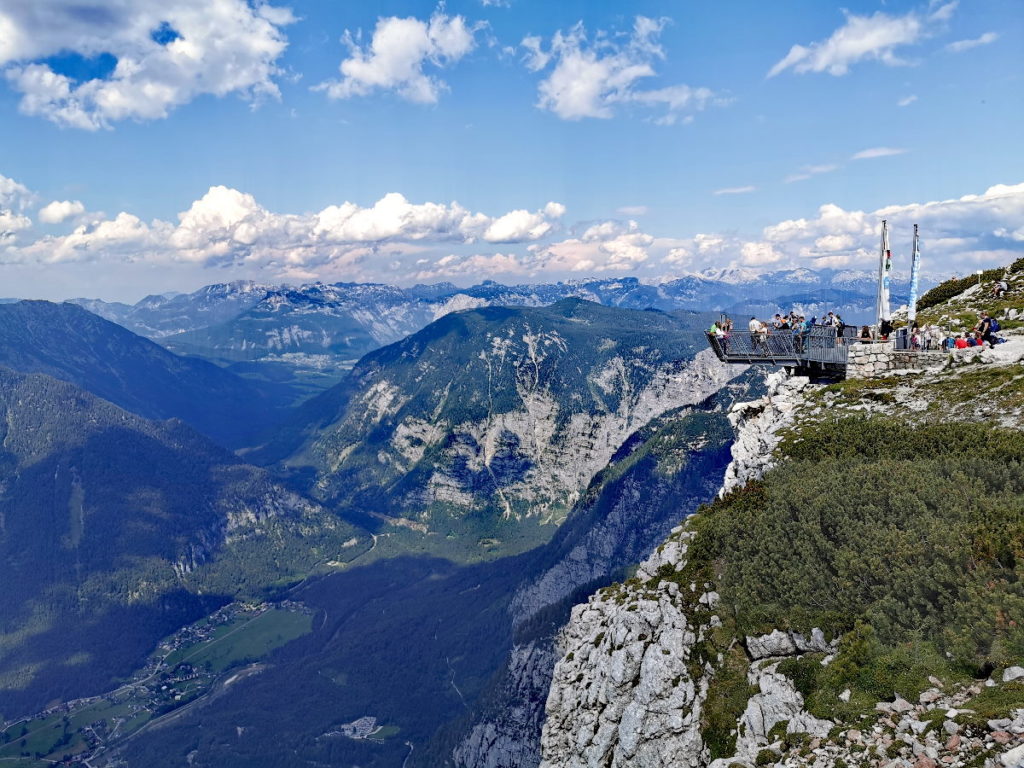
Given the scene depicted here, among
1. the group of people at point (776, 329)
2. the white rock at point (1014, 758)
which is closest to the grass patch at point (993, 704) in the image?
the white rock at point (1014, 758)

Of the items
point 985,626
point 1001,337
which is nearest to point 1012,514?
point 985,626

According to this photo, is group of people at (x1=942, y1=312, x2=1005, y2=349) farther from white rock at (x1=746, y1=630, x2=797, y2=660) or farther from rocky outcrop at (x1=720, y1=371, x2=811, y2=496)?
white rock at (x1=746, y1=630, x2=797, y2=660)

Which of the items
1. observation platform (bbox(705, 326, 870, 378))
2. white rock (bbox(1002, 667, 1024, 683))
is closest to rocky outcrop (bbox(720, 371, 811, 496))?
observation platform (bbox(705, 326, 870, 378))

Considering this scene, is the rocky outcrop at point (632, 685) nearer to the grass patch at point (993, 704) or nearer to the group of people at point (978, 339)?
the grass patch at point (993, 704)

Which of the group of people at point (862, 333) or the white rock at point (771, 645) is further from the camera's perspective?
the group of people at point (862, 333)

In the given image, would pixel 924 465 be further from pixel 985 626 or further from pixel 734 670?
pixel 734 670

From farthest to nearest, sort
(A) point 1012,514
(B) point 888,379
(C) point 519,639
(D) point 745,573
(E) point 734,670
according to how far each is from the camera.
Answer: (C) point 519,639
(B) point 888,379
(D) point 745,573
(E) point 734,670
(A) point 1012,514

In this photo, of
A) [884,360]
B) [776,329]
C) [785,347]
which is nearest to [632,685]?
[884,360]

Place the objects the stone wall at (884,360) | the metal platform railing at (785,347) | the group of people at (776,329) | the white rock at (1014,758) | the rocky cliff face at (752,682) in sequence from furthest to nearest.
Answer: the metal platform railing at (785,347), the group of people at (776,329), the stone wall at (884,360), the rocky cliff face at (752,682), the white rock at (1014,758)
